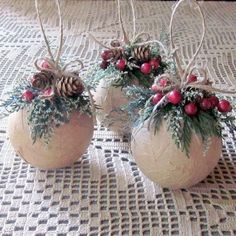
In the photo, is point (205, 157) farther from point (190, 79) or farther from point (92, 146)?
point (92, 146)

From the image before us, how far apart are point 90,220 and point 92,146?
187mm

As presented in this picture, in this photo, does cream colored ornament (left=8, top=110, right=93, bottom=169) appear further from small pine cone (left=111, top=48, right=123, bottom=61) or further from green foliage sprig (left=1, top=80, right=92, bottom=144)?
small pine cone (left=111, top=48, right=123, bottom=61)

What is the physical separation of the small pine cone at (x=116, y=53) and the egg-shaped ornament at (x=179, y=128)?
13cm

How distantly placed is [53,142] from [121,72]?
165 millimetres

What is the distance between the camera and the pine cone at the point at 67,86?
61cm

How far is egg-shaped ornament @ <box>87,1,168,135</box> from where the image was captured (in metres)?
0.72

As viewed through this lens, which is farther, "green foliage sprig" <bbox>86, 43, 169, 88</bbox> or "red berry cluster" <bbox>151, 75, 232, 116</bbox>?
"green foliage sprig" <bbox>86, 43, 169, 88</bbox>

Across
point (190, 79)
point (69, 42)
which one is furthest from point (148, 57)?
point (69, 42)

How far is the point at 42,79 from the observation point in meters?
0.62

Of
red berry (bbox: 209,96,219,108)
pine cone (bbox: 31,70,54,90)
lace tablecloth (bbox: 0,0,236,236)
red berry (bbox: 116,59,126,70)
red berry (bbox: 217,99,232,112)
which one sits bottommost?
lace tablecloth (bbox: 0,0,236,236)

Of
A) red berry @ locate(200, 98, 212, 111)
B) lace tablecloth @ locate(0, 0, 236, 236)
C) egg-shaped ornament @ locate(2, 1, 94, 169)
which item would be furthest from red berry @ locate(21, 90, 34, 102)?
red berry @ locate(200, 98, 212, 111)

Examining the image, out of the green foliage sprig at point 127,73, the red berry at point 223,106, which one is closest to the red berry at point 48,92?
the green foliage sprig at point 127,73

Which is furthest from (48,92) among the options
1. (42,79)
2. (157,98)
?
(157,98)

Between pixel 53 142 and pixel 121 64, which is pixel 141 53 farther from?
pixel 53 142
